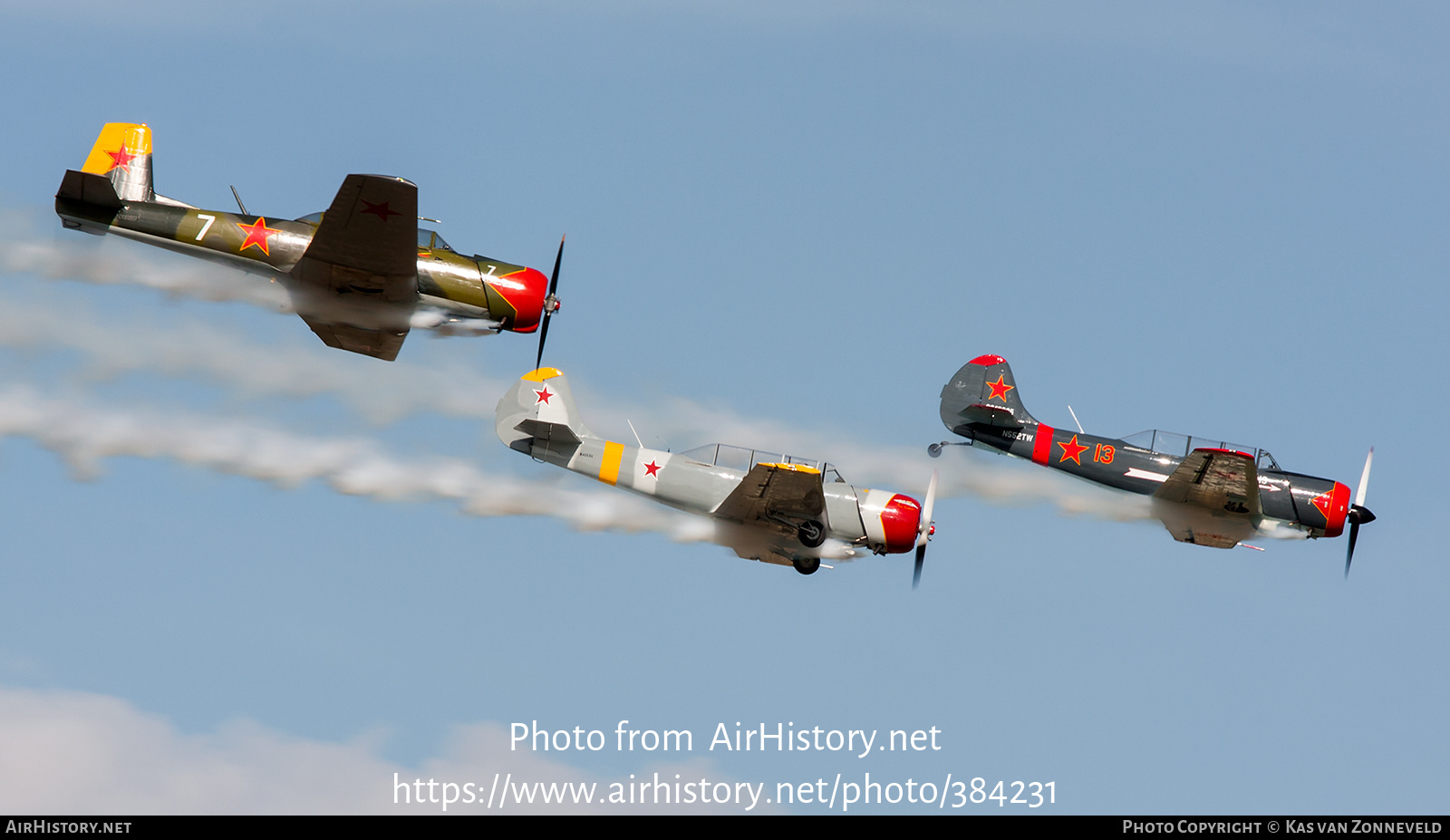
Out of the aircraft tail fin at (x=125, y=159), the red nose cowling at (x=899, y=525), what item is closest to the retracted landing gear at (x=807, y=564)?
the red nose cowling at (x=899, y=525)

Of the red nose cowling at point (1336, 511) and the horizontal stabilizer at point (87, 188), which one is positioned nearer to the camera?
the horizontal stabilizer at point (87, 188)

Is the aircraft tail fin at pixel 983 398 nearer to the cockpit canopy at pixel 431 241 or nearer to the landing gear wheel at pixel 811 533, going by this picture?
the landing gear wheel at pixel 811 533

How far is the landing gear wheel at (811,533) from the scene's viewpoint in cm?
2542

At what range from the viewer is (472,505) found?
26297 mm

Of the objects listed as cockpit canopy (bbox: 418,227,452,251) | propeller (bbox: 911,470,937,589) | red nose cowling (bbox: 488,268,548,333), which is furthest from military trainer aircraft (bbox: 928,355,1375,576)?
cockpit canopy (bbox: 418,227,452,251)

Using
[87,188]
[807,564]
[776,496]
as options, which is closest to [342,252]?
[87,188]

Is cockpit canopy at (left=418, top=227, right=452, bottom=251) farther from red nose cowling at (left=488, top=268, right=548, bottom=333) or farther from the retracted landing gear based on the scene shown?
the retracted landing gear

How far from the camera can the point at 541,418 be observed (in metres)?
27.5

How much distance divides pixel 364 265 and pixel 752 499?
22.7 ft

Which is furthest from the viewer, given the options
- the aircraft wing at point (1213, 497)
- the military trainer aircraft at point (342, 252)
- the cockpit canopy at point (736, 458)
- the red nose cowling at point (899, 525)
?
the aircraft wing at point (1213, 497)

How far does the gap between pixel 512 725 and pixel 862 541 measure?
641 cm

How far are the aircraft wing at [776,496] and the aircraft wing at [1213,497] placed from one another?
741 cm
